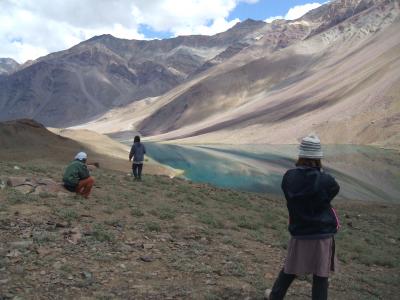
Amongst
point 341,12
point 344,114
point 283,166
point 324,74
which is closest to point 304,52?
point 341,12

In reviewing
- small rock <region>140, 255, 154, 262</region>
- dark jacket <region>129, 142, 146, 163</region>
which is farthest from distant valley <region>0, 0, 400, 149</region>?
small rock <region>140, 255, 154, 262</region>

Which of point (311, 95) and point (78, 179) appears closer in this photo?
point (78, 179)

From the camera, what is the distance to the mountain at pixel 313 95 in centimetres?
9050

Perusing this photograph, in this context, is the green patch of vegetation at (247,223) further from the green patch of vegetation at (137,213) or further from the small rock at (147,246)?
the small rock at (147,246)

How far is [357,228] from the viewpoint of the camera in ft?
58.2

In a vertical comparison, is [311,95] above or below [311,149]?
above

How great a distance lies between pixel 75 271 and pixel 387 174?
43554mm

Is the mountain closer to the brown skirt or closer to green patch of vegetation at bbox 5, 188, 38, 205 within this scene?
green patch of vegetation at bbox 5, 188, 38, 205

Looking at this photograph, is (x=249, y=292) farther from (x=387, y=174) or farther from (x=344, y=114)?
(x=344, y=114)

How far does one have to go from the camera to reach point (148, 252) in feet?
30.5

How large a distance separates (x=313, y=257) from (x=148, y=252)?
3962 millimetres

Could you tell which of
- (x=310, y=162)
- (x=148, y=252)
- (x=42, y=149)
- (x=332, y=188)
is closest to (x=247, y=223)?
(x=148, y=252)

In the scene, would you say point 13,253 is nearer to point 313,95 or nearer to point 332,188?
point 332,188

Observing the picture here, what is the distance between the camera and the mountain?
297ft
